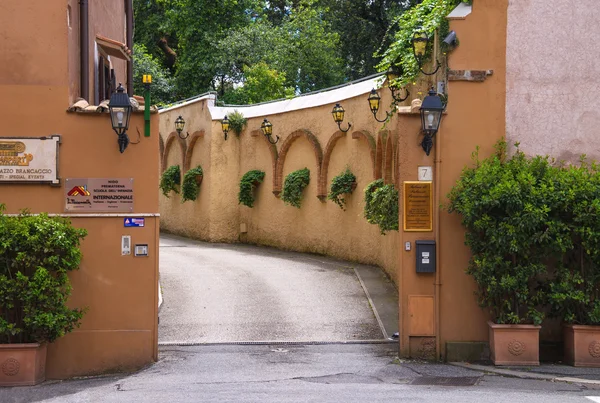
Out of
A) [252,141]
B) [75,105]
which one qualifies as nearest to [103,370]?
[75,105]

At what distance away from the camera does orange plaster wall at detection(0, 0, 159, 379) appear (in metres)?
10.9

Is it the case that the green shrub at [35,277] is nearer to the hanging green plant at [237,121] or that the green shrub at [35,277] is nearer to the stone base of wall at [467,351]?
the stone base of wall at [467,351]

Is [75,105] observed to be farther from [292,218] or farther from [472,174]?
[292,218]

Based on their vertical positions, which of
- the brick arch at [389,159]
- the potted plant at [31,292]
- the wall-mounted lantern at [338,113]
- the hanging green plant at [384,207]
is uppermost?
the wall-mounted lantern at [338,113]

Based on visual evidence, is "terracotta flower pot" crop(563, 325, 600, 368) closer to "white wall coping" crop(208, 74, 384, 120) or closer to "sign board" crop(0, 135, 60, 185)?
"white wall coping" crop(208, 74, 384, 120)

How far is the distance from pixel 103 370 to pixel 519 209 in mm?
5853

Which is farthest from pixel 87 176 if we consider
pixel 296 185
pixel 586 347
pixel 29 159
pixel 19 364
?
pixel 296 185

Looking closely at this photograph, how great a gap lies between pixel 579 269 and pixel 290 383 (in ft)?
13.9

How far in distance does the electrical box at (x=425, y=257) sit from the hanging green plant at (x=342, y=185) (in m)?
7.56

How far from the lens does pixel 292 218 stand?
22.2 m

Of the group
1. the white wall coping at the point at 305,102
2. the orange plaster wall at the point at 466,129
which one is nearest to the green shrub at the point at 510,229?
the orange plaster wall at the point at 466,129

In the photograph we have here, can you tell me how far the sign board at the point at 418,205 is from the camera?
1159cm

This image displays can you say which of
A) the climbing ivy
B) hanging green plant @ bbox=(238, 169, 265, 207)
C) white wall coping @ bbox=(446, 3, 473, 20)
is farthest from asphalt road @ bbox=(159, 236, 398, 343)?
white wall coping @ bbox=(446, 3, 473, 20)

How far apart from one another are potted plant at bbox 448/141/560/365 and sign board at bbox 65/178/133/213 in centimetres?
441
